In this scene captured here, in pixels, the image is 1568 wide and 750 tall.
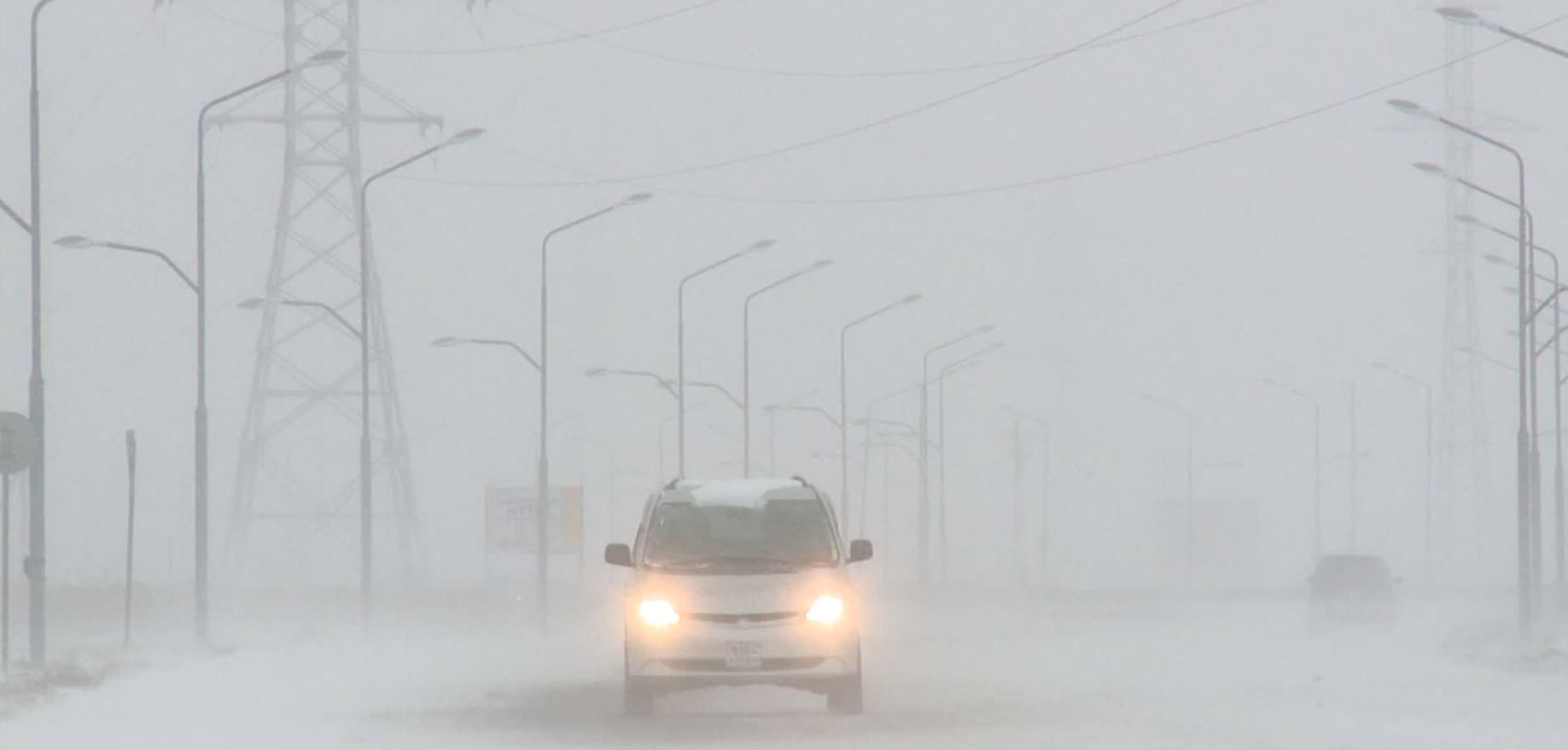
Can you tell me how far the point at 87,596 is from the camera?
7356cm

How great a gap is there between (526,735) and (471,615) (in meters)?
40.1

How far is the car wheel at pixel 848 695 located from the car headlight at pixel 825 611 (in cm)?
40

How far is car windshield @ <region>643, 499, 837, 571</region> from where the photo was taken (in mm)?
25234

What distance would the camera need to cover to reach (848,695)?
81.9 feet

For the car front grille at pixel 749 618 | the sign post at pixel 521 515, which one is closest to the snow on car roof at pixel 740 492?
the car front grille at pixel 749 618

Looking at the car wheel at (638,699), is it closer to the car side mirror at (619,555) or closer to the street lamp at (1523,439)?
the car side mirror at (619,555)

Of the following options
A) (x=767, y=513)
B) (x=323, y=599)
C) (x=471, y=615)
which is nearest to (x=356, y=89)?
(x=471, y=615)

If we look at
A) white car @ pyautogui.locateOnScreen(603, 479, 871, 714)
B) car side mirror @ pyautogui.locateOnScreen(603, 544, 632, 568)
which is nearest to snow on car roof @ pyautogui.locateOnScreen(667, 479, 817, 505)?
white car @ pyautogui.locateOnScreen(603, 479, 871, 714)

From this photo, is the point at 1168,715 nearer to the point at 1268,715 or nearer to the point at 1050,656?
the point at 1268,715

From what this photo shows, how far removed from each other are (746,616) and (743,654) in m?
0.34

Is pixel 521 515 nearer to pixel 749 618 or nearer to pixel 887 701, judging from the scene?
pixel 887 701

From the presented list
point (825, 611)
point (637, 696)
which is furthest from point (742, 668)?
point (637, 696)

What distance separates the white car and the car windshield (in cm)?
1

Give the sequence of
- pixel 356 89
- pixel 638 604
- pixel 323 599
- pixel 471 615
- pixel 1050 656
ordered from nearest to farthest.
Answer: pixel 638 604 < pixel 1050 656 < pixel 356 89 < pixel 471 615 < pixel 323 599
